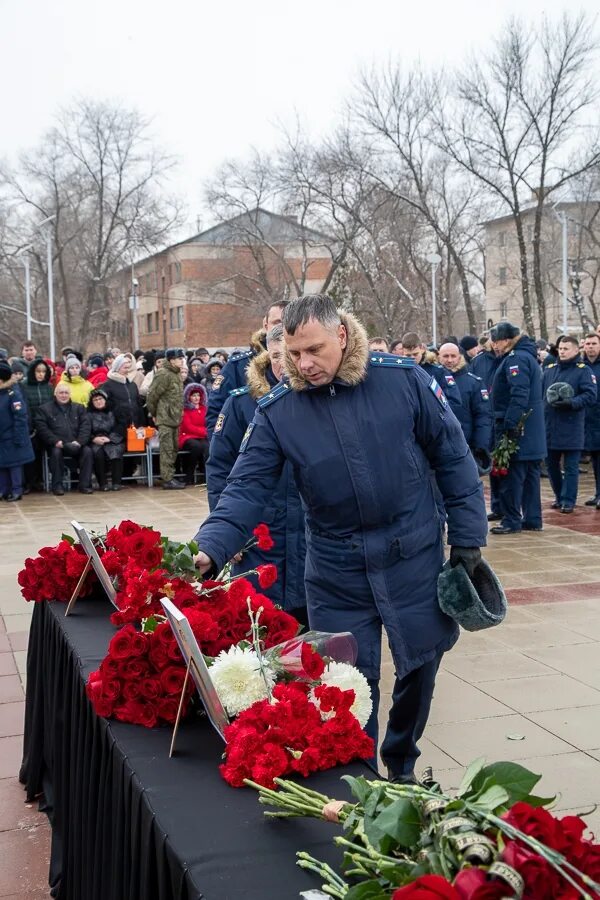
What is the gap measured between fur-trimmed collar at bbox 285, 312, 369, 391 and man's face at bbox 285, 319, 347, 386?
0.02 m

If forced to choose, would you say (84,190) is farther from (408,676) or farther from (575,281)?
(408,676)

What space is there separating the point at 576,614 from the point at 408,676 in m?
3.53

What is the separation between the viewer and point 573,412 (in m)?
11.7

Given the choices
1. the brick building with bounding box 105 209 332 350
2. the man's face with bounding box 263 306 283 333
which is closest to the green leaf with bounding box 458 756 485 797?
the man's face with bounding box 263 306 283 333

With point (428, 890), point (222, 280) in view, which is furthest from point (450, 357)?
point (222, 280)

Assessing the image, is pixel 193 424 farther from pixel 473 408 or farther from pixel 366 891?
pixel 366 891

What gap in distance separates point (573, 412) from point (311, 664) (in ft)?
32.3

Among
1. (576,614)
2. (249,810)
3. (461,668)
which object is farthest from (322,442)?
(576,614)

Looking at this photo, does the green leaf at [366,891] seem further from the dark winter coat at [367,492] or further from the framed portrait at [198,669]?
the dark winter coat at [367,492]

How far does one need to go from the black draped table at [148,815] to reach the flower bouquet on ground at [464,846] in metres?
0.14

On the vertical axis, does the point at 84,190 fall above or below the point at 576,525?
above

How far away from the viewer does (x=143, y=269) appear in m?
71.5

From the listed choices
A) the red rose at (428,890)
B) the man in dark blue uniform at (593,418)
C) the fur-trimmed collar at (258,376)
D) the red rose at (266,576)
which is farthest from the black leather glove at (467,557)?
the man in dark blue uniform at (593,418)

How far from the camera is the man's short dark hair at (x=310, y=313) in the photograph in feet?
11.0
